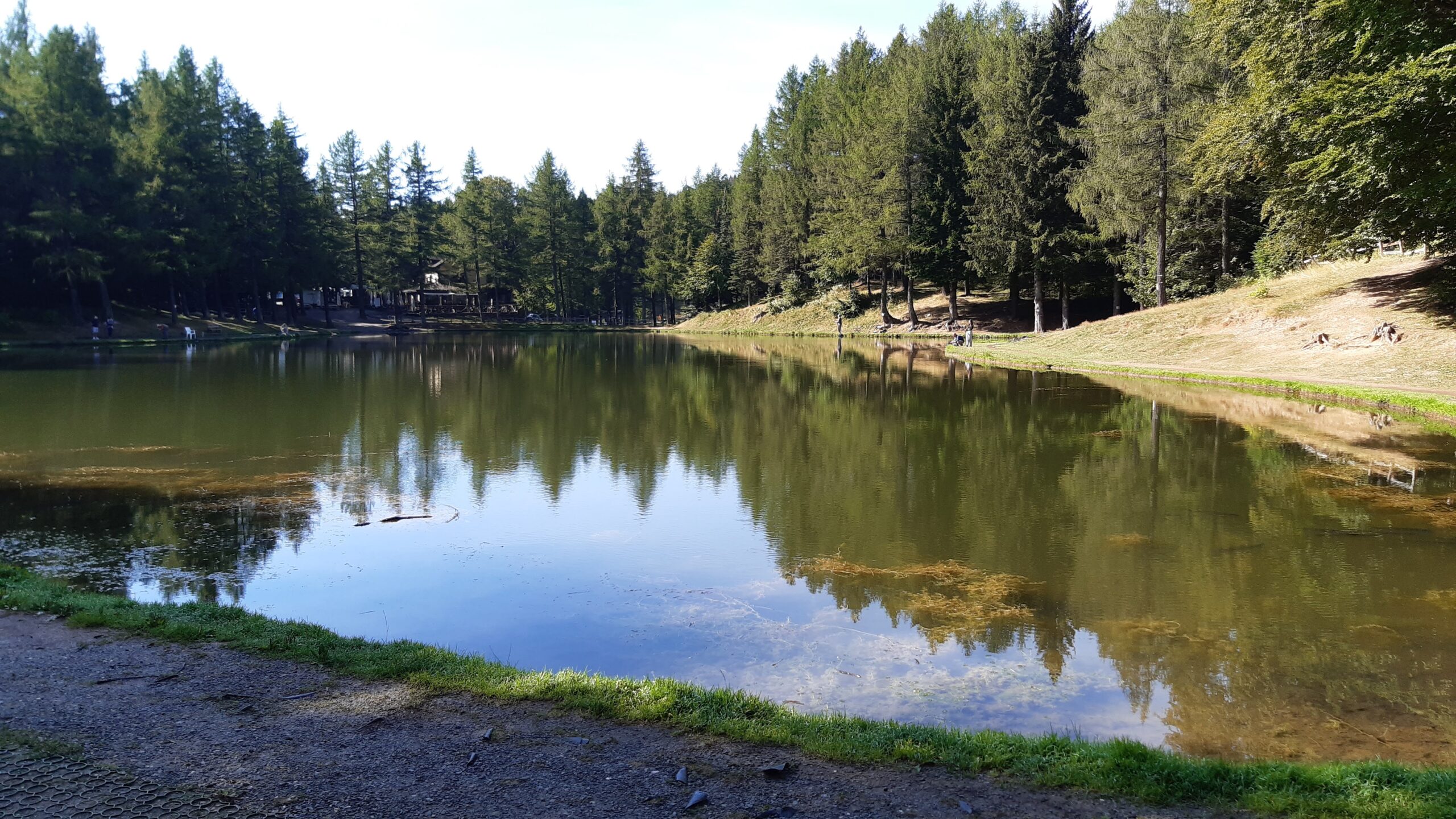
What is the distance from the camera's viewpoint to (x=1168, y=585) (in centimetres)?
996

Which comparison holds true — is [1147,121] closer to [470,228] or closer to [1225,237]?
[1225,237]

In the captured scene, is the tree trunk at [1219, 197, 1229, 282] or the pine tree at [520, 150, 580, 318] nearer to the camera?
the tree trunk at [1219, 197, 1229, 282]

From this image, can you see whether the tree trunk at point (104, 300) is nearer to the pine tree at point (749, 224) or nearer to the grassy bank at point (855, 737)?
the pine tree at point (749, 224)

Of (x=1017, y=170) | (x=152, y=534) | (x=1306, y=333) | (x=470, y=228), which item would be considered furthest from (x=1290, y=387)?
(x=470, y=228)

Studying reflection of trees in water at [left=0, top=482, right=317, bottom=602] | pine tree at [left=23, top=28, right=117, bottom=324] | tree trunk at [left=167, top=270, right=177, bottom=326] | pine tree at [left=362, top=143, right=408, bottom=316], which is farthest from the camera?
pine tree at [left=362, top=143, right=408, bottom=316]

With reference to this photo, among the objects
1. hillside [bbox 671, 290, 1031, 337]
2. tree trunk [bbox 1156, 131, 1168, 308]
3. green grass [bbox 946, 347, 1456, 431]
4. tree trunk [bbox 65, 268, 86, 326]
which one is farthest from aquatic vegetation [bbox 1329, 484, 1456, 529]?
tree trunk [bbox 65, 268, 86, 326]

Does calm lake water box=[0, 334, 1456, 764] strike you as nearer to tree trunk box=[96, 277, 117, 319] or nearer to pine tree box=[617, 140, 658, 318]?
tree trunk box=[96, 277, 117, 319]

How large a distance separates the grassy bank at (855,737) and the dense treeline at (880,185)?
21.8 meters

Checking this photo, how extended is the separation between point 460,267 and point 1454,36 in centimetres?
8365

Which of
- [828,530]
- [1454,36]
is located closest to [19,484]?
[828,530]

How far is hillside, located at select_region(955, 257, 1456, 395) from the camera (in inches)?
992

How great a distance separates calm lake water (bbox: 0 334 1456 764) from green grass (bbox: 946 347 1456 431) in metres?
0.91

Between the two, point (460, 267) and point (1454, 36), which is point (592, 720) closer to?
point (1454, 36)

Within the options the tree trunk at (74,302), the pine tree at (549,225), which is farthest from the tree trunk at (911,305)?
the tree trunk at (74,302)
